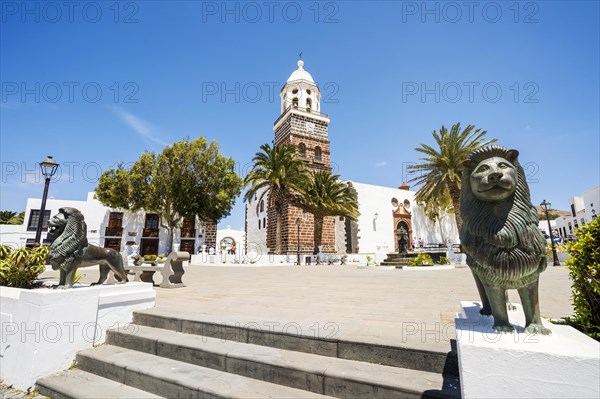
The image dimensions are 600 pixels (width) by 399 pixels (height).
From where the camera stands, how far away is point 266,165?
21.2 m

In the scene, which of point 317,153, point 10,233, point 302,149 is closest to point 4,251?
point 302,149

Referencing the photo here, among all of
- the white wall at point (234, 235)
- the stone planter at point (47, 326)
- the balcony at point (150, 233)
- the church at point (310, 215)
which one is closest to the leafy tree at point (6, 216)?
the balcony at point (150, 233)

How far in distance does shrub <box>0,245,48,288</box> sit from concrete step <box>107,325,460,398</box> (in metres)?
2.37

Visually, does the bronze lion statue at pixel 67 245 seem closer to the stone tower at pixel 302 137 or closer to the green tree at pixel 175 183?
the stone tower at pixel 302 137

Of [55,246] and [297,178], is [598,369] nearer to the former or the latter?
[55,246]

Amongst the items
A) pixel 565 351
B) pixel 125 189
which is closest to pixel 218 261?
pixel 125 189

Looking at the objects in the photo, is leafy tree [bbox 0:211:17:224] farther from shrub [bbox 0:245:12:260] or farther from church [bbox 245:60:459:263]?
shrub [bbox 0:245:12:260]

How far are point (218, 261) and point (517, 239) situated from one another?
21.0 meters

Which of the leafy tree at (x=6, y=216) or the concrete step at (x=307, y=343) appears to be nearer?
the concrete step at (x=307, y=343)

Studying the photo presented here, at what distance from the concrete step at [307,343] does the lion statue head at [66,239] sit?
3.76ft

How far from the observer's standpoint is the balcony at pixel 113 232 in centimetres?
2919

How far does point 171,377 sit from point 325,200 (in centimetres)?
1950

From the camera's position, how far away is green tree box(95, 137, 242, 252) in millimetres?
24469

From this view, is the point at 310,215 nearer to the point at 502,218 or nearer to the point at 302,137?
the point at 302,137
